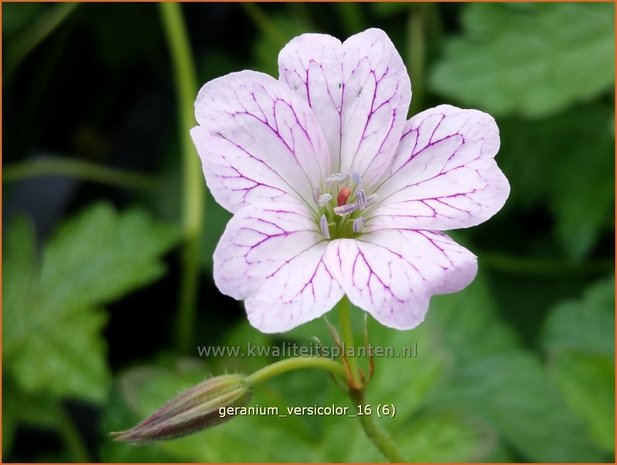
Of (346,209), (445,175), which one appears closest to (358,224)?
(346,209)

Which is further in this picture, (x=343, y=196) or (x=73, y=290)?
(x=73, y=290)

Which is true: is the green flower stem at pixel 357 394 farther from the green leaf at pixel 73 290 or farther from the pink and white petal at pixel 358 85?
the green leaf at pixel 73 290

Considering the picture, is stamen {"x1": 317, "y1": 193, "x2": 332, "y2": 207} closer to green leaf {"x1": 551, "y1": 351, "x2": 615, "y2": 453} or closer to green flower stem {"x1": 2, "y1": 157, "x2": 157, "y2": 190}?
green leaf {"x1": 551, "y1": 351, "x2": 615, "y2": 453}

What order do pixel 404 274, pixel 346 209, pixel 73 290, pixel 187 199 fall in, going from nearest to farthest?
pixel 404 274
pixel 346 209
pixel 73 290
pixel 187 199

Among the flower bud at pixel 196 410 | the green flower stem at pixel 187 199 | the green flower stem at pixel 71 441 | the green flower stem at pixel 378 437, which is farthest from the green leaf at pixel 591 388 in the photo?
the green flower stem at pixel 71 441

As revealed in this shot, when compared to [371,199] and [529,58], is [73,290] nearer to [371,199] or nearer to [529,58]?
[371,199]

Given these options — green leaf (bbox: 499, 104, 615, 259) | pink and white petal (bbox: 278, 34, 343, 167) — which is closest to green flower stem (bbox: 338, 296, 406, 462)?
pink and white petal (bbox: 278, 34, 343, 167)
